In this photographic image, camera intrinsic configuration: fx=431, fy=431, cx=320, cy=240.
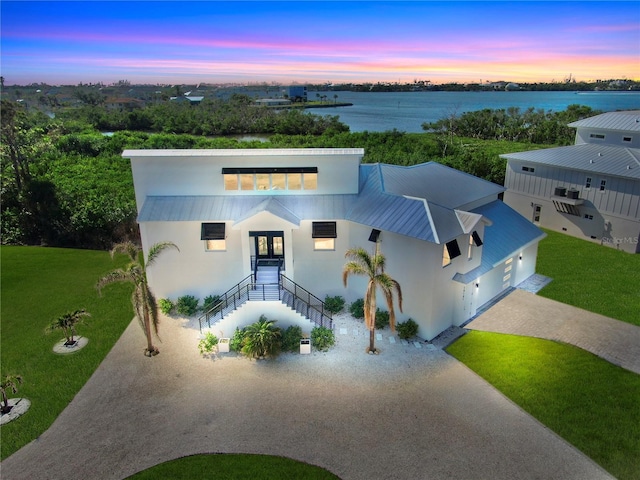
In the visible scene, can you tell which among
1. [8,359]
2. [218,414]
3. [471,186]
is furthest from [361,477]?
[471,186]

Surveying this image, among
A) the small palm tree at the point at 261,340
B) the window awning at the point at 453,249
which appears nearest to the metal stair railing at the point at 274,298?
the small palm tree at the point at 261,340

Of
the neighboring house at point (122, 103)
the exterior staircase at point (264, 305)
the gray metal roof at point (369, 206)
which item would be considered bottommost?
Result: the exterior staircase at point (264, 305)

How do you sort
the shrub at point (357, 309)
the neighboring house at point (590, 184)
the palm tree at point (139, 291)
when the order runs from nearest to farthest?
1. the palm tree at point (139, 291)
2. the shrub at point (357, 309)
3. the neighboring house at point (590, 184)

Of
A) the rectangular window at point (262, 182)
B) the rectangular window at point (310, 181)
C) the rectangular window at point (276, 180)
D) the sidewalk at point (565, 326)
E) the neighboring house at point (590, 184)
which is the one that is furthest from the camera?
the neighboring house at point (590, 184)

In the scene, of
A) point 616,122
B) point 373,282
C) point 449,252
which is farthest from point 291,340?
point 616,122

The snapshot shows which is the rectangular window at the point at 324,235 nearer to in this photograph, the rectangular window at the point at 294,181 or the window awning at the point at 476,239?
the rectangular window at the point at 294,181

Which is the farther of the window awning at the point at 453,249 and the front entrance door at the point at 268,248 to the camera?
the front entrance door at the point at 268,248

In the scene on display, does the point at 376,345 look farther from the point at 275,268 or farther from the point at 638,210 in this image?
the point at 638,210
